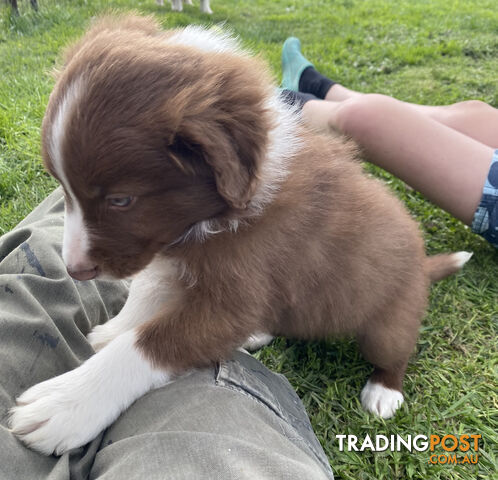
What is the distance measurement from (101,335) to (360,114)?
2186mm

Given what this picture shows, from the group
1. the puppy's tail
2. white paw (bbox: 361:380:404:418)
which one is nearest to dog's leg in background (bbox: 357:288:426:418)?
white paw (bbox: 361:380:404:418)

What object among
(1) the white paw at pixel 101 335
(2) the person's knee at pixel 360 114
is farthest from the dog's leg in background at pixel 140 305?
(2) the person's knee at pixel 360 114

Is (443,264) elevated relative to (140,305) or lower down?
lower down

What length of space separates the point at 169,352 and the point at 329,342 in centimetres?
126

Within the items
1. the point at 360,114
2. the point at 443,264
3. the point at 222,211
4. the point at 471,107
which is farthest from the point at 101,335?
the point at 471,107

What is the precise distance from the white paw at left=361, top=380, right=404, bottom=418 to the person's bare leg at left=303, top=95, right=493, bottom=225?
4.30ft

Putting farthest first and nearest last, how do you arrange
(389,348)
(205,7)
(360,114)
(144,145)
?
(205,7) < (360,114) < (389,348) < (144,145)

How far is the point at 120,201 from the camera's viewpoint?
159 cm

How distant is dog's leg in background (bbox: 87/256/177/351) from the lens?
6.88ft

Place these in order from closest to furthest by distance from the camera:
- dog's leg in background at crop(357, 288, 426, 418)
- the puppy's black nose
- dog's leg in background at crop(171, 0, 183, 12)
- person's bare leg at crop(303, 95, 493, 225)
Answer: the puppy's black nose < dog's leg in background at crop(357, 288, 426, 418) < person's bare leg at crop(303, 95, 493, 225) < dog's leg in background at crop(171, 0, 183, 12)

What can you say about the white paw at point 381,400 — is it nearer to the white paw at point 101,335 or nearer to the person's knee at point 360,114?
the white paw at point 101,335

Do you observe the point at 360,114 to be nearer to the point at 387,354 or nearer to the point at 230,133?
the point at 387,354

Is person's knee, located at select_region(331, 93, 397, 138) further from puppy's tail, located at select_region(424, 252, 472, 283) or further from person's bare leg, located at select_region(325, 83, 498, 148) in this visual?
puppy's tail, located at select_region(424, 252, 472, 283)

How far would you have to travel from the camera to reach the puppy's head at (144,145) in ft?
4.94
